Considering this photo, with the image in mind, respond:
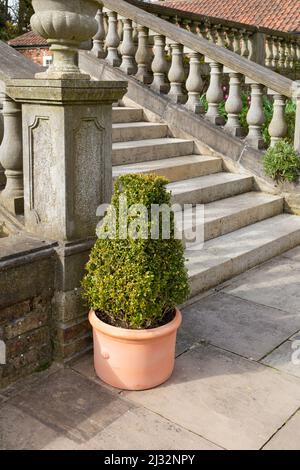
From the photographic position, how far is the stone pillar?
3.24 m

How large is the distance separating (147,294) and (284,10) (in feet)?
72.5

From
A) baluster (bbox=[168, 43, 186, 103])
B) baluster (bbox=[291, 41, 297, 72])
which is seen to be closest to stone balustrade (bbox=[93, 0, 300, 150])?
baluster (bbox=[168, 43, 186, 103])

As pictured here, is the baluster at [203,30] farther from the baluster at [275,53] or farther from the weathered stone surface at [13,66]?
the weathered stone surface at [13,66]

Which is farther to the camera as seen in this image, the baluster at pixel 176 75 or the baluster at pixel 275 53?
the baluster at pixel 275 53

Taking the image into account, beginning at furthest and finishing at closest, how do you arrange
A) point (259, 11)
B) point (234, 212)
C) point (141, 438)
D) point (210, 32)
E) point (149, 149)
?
point (259, 11) → point (210, 32) → point (149, 149) → point (234, 212) → point (141, 438)

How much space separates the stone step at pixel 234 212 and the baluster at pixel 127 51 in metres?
2.36

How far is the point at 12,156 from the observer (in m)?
3.57

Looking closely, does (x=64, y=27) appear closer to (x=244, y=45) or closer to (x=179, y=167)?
(x=179, y=167)

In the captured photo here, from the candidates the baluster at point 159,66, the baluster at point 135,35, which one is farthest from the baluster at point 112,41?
the baluster at point 159,66

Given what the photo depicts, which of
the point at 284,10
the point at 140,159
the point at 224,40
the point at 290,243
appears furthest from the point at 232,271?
the point at 284,10

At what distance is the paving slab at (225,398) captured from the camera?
285 centimetres

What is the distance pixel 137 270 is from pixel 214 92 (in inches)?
169

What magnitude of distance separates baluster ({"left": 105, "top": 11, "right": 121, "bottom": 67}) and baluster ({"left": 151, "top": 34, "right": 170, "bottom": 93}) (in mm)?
572

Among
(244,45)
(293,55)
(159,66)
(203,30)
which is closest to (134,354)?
(159,66)
